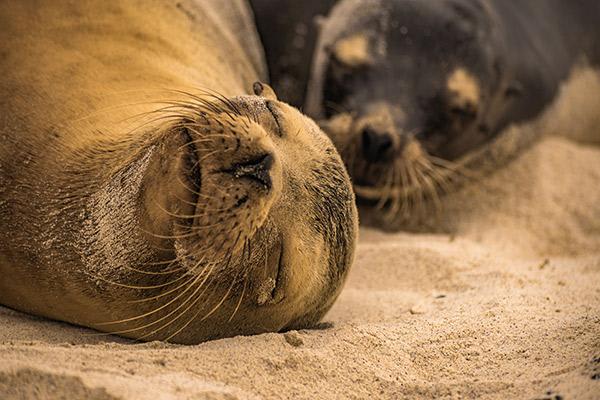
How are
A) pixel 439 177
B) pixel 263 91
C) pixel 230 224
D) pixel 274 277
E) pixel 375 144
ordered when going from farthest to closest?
pixel 439 177 → pixel 375 144 → pixel 263 91 → pixel 274 277 → pixel 230 224

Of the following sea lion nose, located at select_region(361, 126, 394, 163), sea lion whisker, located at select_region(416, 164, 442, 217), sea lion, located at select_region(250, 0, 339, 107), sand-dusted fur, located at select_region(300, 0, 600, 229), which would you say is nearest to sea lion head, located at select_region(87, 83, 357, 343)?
sea lion nose, located at select_region(361, 126, 394, 163)

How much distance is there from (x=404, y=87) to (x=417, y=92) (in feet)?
0.26

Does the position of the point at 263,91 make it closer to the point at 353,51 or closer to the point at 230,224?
the point at 230,224

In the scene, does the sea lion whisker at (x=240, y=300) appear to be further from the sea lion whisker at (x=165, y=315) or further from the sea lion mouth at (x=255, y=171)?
the sea lion mouth at (x=255, y=171)

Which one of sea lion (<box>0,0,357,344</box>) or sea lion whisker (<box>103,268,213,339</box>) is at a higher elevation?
sea lion (<box>0,0,357,344</box>)

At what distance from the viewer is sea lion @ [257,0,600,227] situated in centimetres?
515

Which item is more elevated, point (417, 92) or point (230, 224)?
point (417, 92)

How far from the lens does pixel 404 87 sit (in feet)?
17.5

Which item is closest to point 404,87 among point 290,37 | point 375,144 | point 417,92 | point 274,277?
point 417,92

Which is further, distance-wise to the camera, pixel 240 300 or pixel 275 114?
pixel 275 114

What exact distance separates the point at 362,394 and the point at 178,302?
1.91ft

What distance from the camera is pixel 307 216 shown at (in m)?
2.76

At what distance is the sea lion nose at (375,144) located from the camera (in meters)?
4.98

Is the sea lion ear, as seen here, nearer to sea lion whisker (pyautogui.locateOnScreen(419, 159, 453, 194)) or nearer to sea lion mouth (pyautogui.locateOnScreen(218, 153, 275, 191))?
sea lion mouth (pyautogui.locateOnScreen(218, 153, 275, 191))
